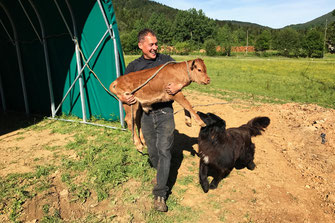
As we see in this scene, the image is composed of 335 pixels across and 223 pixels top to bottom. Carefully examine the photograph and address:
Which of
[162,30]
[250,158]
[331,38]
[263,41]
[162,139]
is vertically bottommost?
[250,158]

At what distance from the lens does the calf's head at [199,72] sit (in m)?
3.08

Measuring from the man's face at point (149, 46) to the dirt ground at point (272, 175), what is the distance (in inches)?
98.0

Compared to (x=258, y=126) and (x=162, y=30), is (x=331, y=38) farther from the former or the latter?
(x=258, y=126)

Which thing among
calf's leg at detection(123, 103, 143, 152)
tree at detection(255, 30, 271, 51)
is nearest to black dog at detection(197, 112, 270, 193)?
calf's leg at detection(123, 103, 143, 152)

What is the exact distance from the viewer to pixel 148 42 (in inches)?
136

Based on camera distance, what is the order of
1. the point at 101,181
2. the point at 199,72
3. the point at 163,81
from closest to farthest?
the point at 199,72 < the point at 163,81 < the point at 101,181

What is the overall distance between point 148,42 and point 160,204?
2.55 meters

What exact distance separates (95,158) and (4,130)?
4599 millimetres

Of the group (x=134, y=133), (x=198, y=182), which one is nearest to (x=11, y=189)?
(x=134, y=133)

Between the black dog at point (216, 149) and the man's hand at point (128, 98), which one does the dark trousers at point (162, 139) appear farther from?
the black dog at point (216, 149)

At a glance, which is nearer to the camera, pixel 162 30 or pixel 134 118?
pixel 134 118

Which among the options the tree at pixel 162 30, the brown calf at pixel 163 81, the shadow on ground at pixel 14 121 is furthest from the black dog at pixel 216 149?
the tree at pixel 162 30

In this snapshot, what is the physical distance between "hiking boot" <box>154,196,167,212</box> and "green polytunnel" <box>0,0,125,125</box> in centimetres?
411

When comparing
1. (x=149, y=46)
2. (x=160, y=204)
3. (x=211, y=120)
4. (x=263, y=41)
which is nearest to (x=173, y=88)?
(x=149, y=46)
